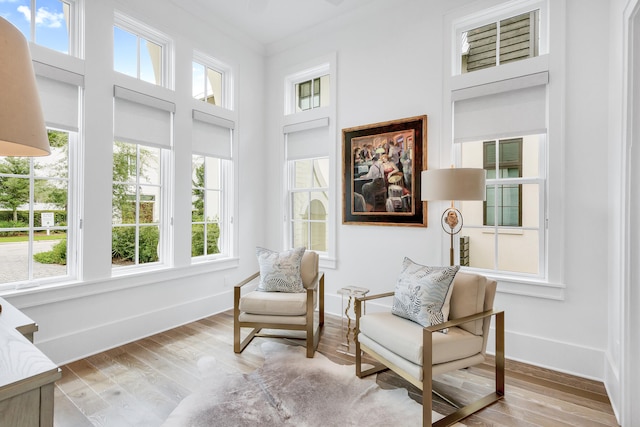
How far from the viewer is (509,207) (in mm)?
3027

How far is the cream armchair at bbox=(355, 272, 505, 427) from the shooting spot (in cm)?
193

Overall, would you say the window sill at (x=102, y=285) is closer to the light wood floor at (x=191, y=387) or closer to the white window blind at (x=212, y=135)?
the light wood floor at (x=191, y=387)

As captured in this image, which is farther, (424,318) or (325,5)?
(325,5)

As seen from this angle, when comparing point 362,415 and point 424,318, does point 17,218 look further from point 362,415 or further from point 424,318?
point 424,318

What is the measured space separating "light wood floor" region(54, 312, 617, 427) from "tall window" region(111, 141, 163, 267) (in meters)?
0.89

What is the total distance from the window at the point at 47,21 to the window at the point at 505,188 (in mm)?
3829

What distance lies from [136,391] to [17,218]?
5.43 feet

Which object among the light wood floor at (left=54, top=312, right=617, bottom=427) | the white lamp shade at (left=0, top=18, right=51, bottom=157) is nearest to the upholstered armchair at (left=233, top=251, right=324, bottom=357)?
the light wood floor at (left=54, top=312, right=617, bottom=427)

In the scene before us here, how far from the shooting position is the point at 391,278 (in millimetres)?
3545

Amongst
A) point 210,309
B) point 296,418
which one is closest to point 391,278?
point 296,418

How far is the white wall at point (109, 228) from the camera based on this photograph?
2797 millimetres

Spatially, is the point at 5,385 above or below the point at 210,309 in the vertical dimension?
above

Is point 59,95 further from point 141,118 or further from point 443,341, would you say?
point 443,341

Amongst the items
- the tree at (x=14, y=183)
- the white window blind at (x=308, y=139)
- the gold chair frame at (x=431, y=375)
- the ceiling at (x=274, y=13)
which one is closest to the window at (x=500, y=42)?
the ceiling at (x=274, y=13)
